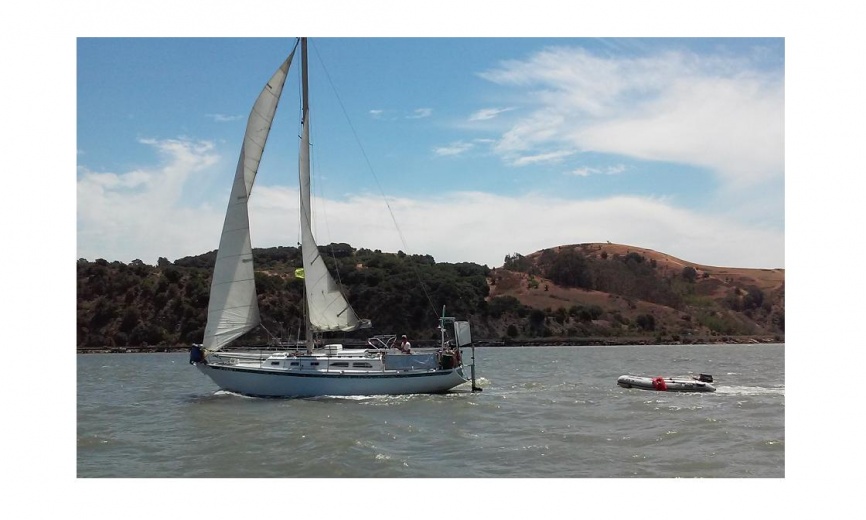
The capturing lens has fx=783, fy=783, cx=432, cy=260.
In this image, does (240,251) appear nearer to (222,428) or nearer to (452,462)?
(222,428)

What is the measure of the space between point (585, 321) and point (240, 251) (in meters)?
80.7

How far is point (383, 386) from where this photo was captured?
27938 mm

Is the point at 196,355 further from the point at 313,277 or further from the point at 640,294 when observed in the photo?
the point at 640,294

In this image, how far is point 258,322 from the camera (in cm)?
2822

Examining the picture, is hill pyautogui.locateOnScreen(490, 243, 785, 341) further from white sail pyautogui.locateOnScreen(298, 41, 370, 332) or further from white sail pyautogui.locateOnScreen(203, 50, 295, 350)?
white sail pyautogui.locateOnScreen(203, 50, 295, 350)

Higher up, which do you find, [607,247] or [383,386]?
[607,247]

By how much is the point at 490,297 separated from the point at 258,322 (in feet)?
245

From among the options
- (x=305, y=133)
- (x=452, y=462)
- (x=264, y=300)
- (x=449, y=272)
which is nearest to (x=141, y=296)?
(x=264, y=300)

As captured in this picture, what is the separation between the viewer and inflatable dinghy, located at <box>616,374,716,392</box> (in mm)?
32103

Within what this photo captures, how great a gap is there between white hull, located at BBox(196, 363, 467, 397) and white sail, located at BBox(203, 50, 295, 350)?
134 centimetres

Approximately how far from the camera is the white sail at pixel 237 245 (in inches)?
1081

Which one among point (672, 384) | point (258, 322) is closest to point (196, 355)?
point (258, 322)

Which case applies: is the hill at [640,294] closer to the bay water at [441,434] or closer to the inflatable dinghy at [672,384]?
the inflatable dinghy at [672,384]

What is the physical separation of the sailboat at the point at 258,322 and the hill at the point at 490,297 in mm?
26613
